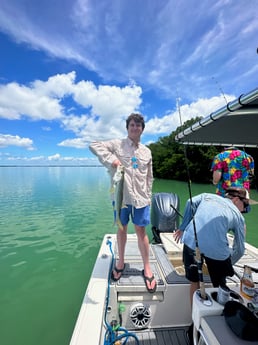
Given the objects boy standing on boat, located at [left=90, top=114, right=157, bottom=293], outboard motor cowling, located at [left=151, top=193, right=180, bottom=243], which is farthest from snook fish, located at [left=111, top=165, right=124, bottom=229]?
outboard motor cowling, located at [left=151, top=193, right=180, bottom=243]

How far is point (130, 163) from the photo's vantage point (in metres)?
1.86

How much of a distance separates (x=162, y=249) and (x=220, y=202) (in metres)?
1.49

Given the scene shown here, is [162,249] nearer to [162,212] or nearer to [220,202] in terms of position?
[162,212]

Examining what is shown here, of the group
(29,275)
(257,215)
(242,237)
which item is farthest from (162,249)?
(257,215)

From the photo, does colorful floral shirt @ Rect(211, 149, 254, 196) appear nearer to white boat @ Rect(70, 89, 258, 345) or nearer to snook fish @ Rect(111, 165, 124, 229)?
white boat @ Rect(70, 89, 258, 345)

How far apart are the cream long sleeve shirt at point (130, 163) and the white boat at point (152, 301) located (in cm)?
56

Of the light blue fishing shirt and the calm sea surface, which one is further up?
the light blue fishing shirt

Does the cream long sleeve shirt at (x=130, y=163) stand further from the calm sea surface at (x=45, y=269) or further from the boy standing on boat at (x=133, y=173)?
the calm sea surface at (x=45, y=269)

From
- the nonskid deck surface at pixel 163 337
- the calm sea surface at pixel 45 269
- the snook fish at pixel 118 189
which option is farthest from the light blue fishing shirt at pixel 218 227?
the calm sea surface at pixel 45 269

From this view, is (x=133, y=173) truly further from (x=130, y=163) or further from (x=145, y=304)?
(x=145, y=304)

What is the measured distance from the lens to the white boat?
4.15 ft

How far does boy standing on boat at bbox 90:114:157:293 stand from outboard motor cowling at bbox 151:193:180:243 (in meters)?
1.63

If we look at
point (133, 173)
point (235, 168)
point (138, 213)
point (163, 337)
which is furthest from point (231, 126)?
point (163, 337)

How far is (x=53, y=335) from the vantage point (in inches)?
91.7
